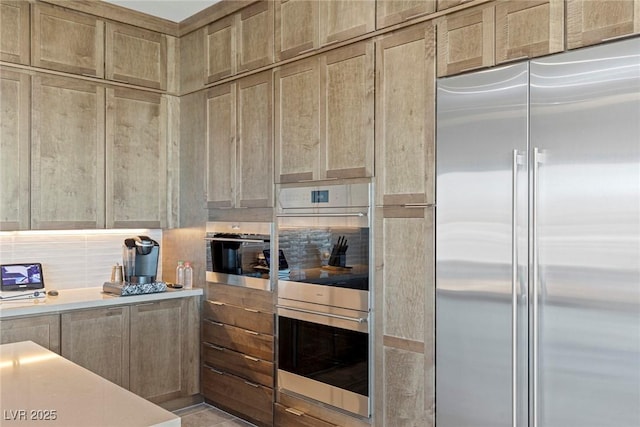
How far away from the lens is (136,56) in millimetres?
3838

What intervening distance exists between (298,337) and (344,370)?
383 mm

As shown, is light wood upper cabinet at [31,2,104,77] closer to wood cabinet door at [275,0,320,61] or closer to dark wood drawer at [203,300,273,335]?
wood cabinet door at [275,0,320,61]

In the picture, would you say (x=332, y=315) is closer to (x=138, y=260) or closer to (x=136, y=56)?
(x=138, y=260)

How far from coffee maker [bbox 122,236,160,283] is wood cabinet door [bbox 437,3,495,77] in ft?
7.60

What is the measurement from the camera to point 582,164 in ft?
6.46

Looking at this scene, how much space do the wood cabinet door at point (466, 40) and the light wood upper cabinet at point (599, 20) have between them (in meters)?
0.32

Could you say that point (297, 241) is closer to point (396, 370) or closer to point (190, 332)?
point (396, 370)

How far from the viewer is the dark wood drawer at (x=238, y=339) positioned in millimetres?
3314

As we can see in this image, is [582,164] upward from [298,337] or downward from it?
upward

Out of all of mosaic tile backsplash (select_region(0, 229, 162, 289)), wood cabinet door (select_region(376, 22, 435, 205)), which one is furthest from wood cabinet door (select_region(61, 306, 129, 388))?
wood cabinet door (select_region(376, 22, 435, 205))

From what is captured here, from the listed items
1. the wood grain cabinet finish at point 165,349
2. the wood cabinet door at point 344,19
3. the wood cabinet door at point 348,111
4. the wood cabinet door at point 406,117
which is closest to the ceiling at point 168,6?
the wood cabinet door at point 344,19

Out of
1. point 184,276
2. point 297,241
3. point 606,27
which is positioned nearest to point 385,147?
point 297,241

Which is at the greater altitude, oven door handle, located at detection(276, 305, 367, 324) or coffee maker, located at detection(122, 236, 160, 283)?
coffee maker, located at detection(122, 236, 160, 283)

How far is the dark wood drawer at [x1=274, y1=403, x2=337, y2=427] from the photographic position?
2979mm
